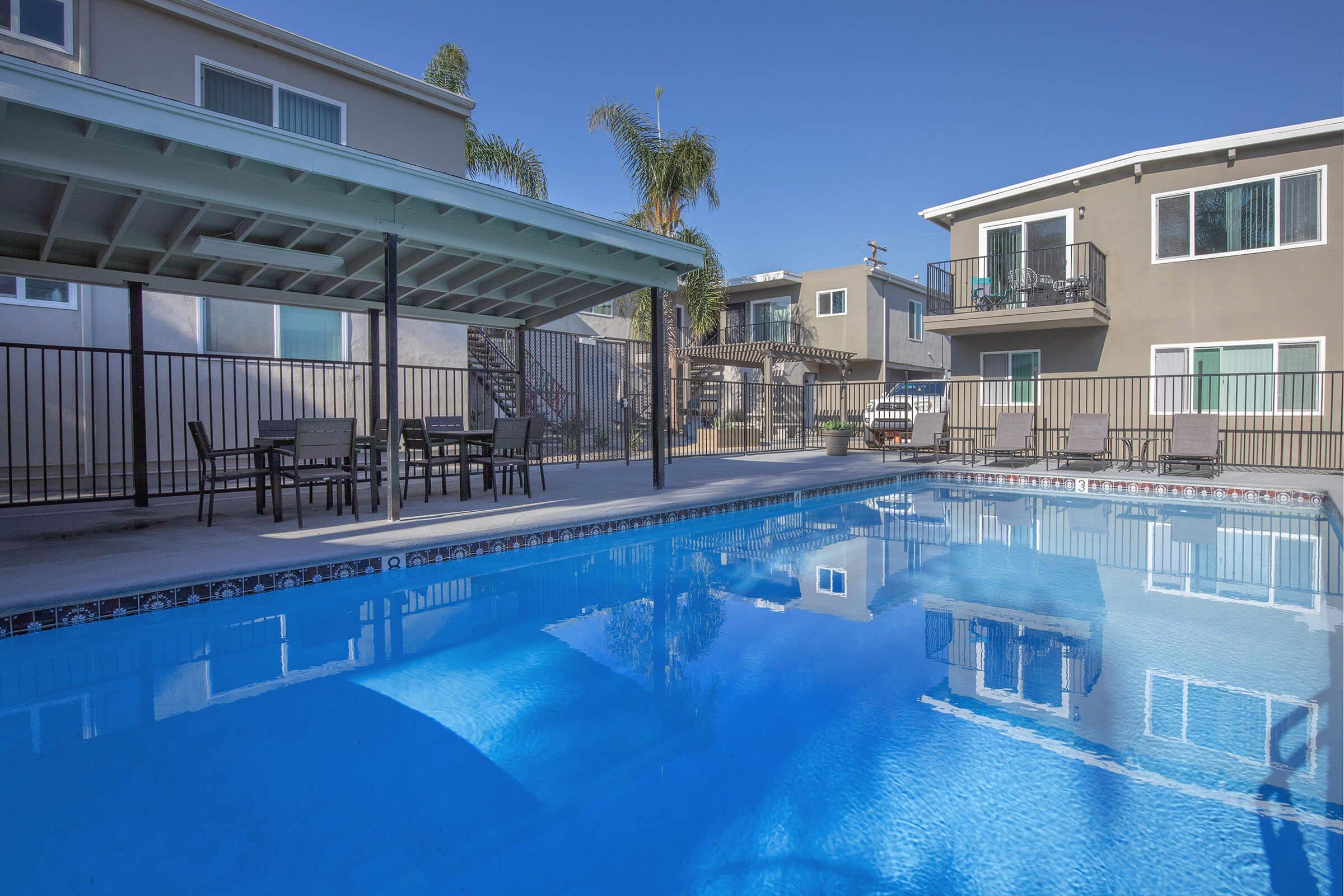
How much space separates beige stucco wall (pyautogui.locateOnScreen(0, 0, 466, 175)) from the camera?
864 cm

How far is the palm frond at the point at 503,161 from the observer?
15.7 metres

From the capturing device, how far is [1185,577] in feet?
18.7

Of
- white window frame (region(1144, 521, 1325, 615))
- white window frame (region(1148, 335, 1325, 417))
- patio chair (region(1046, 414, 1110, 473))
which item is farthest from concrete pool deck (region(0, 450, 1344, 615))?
white window frame (region(1148, 335, 1325, 417))

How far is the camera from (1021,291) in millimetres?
13742

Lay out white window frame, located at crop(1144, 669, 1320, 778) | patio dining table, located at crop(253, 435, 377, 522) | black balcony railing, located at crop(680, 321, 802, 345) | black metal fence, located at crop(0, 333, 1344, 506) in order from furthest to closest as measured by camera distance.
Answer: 1. black balcony railing, located at crop(680, 321, 802, 345)
2. black metal fence, located at crop(0, 333, 1344, 506)
3. patio dining table, located at crop(253, 435, 377, 522)
4. white window frame, located at crop(1144, 669, 1320, 778)

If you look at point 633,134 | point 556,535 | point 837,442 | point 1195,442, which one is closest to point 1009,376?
point 837,442

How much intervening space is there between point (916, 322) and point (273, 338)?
72.4 ft

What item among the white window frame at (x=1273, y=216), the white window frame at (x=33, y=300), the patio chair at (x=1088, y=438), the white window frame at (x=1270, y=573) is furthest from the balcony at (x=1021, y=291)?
the white window frame at (x=33, y=300)

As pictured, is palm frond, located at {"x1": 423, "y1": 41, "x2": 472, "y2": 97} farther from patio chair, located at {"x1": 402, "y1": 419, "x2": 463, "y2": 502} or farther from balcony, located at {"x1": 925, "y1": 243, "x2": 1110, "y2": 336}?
balcony, located at {"x1": 925, "y1": 243, "x2": 1110, "y2": 336}

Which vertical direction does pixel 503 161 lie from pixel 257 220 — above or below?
above

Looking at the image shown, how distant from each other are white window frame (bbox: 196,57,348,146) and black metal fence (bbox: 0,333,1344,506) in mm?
3616

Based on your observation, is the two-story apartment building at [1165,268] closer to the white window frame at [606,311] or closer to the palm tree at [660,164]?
the palm tree at [660,164]

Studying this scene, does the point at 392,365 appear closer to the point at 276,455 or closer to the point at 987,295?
the point at 276,455

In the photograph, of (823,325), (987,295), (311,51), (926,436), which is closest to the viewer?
(311,51)
